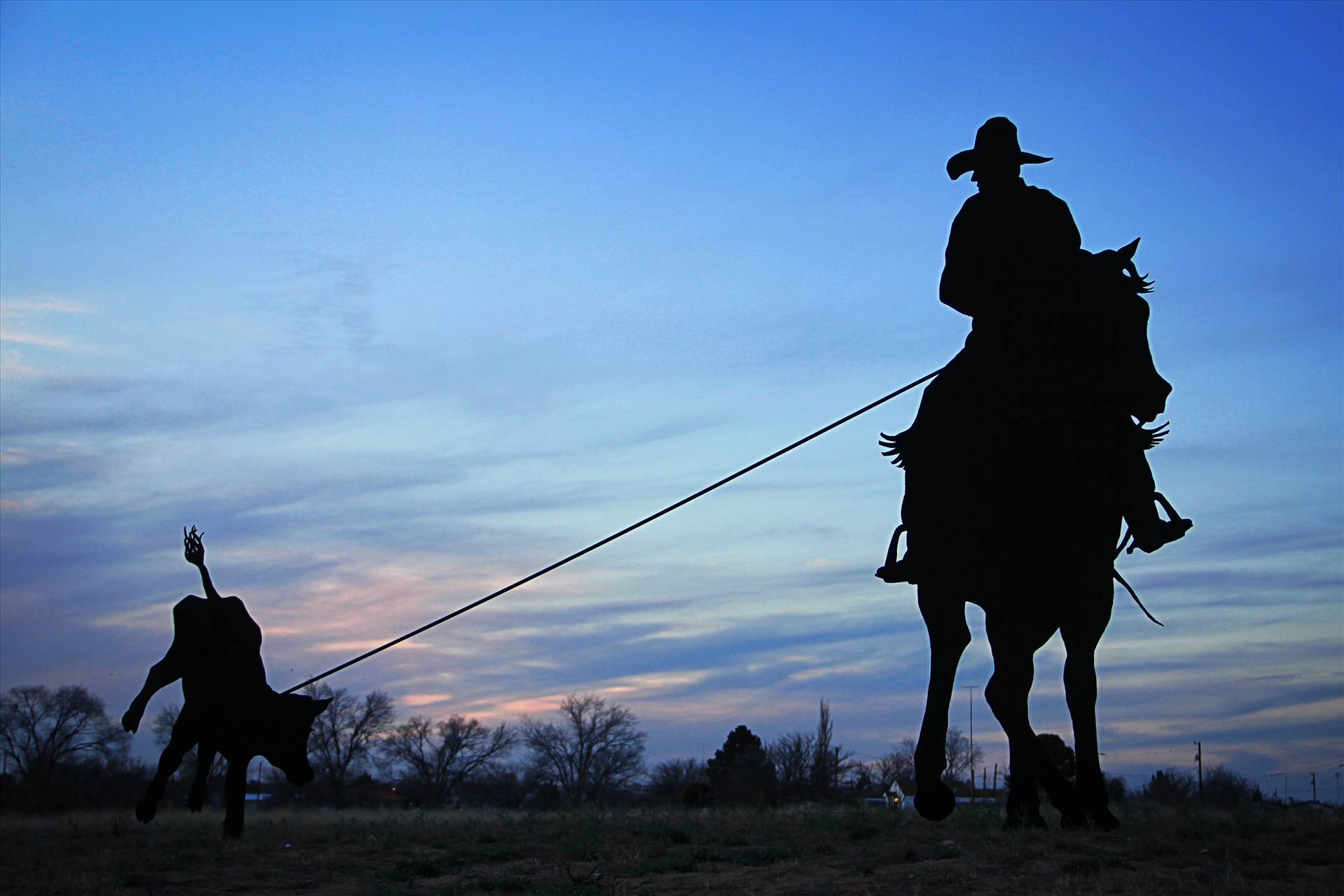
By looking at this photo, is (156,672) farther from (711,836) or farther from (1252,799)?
(1252,799)

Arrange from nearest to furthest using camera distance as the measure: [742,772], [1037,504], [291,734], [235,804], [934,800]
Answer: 1. [934,800]
2. [1037,504]
3. [291,734]
4. [235,804]
5. [742,772]

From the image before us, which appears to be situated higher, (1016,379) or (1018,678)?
(1016,379)

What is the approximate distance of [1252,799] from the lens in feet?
55.6

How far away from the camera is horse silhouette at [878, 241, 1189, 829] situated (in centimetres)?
966

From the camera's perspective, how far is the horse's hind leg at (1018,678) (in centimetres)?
971

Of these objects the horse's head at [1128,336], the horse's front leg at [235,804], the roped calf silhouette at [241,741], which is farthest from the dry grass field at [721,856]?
the horse's head at [1128,336]

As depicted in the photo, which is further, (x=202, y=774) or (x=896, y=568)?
(x=202, y=774)

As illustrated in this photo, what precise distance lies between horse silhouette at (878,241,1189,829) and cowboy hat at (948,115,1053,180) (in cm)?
105

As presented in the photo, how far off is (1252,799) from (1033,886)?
34.1 ft

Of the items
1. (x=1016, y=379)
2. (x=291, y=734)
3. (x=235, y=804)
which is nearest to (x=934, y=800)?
(x=1016, y=379)

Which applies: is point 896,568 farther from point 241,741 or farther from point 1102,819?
point 241,741

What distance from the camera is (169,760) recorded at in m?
13.9

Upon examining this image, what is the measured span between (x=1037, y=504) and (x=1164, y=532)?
3.53 ft

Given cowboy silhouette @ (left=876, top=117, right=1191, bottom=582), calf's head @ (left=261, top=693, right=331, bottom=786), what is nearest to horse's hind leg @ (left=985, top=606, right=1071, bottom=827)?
cowboy silhouette @ (left=876, top=117, right=1191, bottom=582)
